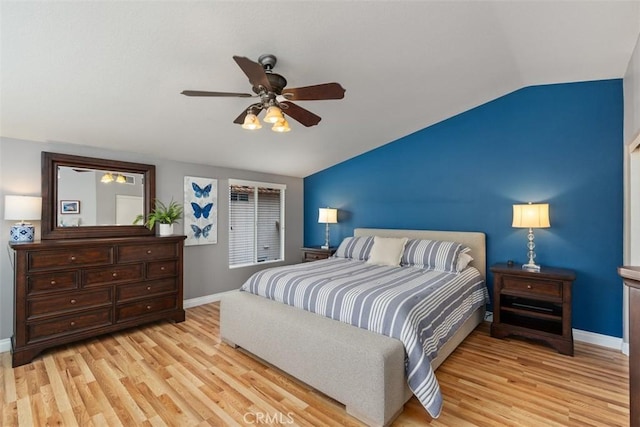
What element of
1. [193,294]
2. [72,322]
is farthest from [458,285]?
Result: [72,322]

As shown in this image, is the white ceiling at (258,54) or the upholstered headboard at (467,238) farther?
the upholstered headboard at (467,238)

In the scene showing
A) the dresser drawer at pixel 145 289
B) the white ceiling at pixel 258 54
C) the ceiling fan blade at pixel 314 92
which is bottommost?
the dresser drawer at pixel 145 289

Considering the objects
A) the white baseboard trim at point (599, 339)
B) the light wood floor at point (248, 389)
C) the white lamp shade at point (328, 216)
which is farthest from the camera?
the white lamp shade at point (328, 216)

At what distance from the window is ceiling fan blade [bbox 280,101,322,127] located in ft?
8.27

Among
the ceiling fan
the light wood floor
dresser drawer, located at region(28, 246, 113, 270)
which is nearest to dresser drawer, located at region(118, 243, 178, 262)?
dresser drawer, located at region(28, 246, 113, 270)

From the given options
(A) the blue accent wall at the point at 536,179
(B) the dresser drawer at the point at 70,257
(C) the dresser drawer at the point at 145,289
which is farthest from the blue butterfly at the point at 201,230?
(A) the blue accent wall at the point at 536,179

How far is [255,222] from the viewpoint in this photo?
16.8 feet

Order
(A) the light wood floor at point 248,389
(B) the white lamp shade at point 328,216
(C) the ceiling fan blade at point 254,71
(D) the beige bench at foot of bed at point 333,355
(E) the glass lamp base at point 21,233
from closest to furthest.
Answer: (C) the ceiling fan blade at point 254,71 → (D) the beige bench at foot of bed at point 333,355 → (A) the light wood floor at point 248,389 → (E) the glass lamp base at point 21,233 → (B) the white lamp shade at point 328,216

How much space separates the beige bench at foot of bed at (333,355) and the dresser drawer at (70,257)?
5.24 feet

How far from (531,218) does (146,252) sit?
4196 mm

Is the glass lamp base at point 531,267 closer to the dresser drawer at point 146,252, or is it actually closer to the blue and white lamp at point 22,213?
the dresser drawer at point 146,252

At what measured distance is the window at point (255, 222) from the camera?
4.84 metres

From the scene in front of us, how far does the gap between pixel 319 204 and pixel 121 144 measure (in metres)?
3.20

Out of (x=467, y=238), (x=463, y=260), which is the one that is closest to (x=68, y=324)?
(x=463, y=260)
